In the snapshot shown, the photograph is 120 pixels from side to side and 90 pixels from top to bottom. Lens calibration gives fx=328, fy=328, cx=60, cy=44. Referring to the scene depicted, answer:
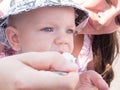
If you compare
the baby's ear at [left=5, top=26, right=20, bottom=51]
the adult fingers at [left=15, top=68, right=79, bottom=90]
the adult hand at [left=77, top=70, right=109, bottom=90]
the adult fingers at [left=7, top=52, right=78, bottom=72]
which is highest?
the baby's ear at [left=5, top=26, right=20, bottom=51]

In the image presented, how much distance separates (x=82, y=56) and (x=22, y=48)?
0.53 meters

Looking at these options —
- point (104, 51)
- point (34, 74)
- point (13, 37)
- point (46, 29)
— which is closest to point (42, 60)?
point (34, 74)

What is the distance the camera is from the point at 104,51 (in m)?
1.58

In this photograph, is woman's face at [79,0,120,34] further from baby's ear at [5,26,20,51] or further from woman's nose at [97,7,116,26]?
baby's ear at [5,26,20,51]

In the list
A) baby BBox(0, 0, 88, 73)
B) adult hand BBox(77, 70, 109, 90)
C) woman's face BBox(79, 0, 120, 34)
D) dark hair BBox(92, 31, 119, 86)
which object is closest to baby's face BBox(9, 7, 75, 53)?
baby BBox(0, 0, 88, 73)

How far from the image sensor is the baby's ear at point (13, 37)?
1.06 m

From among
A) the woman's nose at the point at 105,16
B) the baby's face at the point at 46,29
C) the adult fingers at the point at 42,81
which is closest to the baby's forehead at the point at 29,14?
the baby's face at the point at 46,29

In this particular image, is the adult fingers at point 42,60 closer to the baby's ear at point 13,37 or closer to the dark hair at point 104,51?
the baby's ear at point 13,37

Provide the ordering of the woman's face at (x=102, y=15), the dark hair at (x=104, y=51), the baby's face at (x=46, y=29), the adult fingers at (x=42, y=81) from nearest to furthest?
the adult fingers at (x=42, y=81) < the baby's face at (x=46, y=29) < the woman's face at (x=102, y=15) < the dark hair at (x=104, y=51)

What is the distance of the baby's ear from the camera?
1062mm

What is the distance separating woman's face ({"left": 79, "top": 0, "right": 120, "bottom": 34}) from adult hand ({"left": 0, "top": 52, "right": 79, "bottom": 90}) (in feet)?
2.36

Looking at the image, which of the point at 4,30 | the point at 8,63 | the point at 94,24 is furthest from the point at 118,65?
the point at 8,63

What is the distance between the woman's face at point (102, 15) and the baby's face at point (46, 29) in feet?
0.90

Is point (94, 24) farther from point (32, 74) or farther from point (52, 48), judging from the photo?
point (32, 74)
